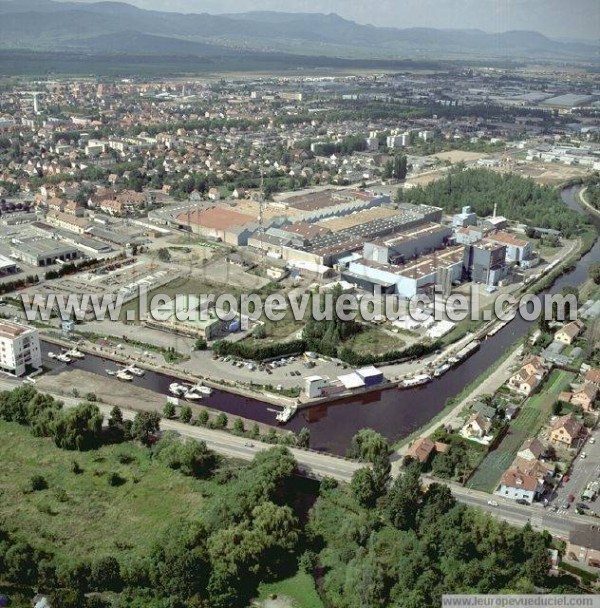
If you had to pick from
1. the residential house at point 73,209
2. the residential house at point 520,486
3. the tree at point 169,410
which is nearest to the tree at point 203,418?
the tree at point 169,410

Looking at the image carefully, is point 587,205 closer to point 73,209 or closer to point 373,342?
point 373,342

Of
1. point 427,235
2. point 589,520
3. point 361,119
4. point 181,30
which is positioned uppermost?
point 181,30

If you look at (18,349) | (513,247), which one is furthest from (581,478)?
(513,247)

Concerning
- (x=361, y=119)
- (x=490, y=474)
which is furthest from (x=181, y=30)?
(x=490, y=474)

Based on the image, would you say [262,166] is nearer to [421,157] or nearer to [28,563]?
[421,157]

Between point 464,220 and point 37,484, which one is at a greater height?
Answer: point 464,220

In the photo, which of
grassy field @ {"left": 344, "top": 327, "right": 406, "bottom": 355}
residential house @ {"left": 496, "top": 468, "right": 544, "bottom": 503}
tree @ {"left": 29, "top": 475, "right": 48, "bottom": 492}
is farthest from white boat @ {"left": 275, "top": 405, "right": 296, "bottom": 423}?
tree @ {"left": 29, "top": 475, "right": 48, "bottom": 492}

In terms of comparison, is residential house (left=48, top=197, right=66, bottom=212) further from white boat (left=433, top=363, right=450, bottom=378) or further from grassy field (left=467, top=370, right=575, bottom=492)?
grassy field (left=467, top=370, right=575, bottom=492)
